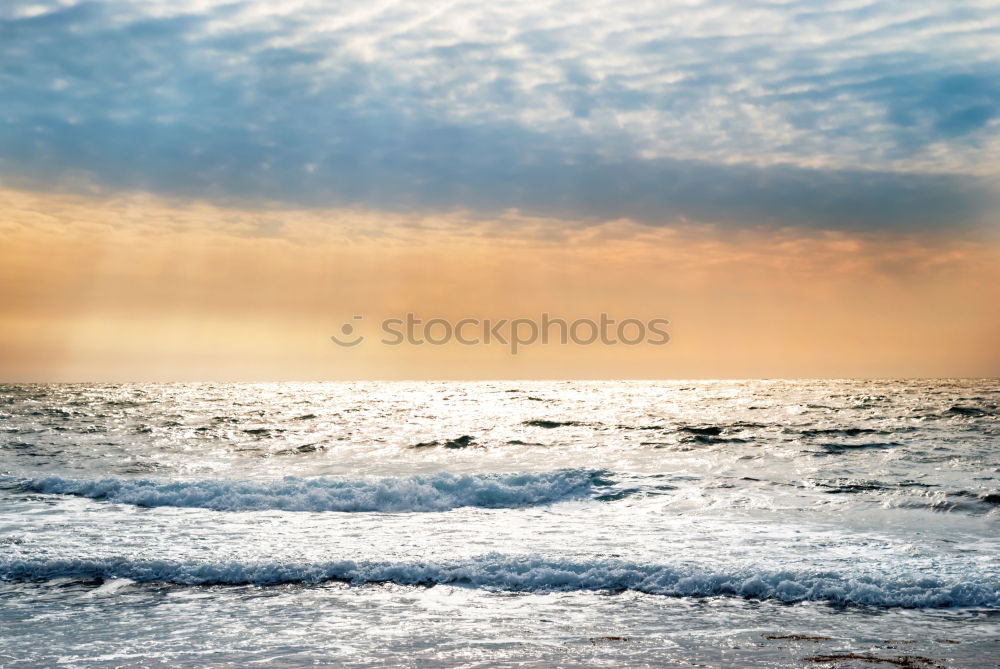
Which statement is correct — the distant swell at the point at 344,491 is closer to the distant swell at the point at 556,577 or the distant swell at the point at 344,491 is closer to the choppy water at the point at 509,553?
the choppy water at the point at 509,553

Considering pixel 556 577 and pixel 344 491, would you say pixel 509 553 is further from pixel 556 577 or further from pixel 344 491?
pixel 344 491

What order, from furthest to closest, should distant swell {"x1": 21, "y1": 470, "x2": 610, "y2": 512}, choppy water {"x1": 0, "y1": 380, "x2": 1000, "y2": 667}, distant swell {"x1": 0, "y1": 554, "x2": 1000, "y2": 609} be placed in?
1. distant swell {"x1": 21, "y1": 470, "x2": 610, "y2": 512}
2. distant swell {"x1": 0, "y1": 554, "x2": 1000, "y2": 609}
3. choppy water {"x1": 0, "y1": 380, "x2": 1000, "y2": 667}

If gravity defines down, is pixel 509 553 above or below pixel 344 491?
above

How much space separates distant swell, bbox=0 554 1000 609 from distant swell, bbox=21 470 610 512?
24.7 feet

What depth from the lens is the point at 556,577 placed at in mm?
12141

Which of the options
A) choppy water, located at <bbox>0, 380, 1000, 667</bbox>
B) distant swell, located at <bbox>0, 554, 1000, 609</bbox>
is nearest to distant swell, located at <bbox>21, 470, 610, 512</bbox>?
choppy water, located at <bbox>0, 380, 1000, 667</bbox>

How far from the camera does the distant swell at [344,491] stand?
2097 centimetres

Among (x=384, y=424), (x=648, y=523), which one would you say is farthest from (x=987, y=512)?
(x=384, y=424)

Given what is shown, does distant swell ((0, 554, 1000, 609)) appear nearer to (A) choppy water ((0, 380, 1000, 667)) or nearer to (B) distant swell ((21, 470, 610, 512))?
(A) choppy water ((0, 380, 1000, 667))

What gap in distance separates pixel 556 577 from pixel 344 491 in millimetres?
11336

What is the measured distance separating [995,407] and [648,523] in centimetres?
4005

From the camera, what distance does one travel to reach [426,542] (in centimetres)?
1523

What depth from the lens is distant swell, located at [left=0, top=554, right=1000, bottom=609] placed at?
11.1 metres

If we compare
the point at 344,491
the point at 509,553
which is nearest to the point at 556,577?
the point at 509,553
